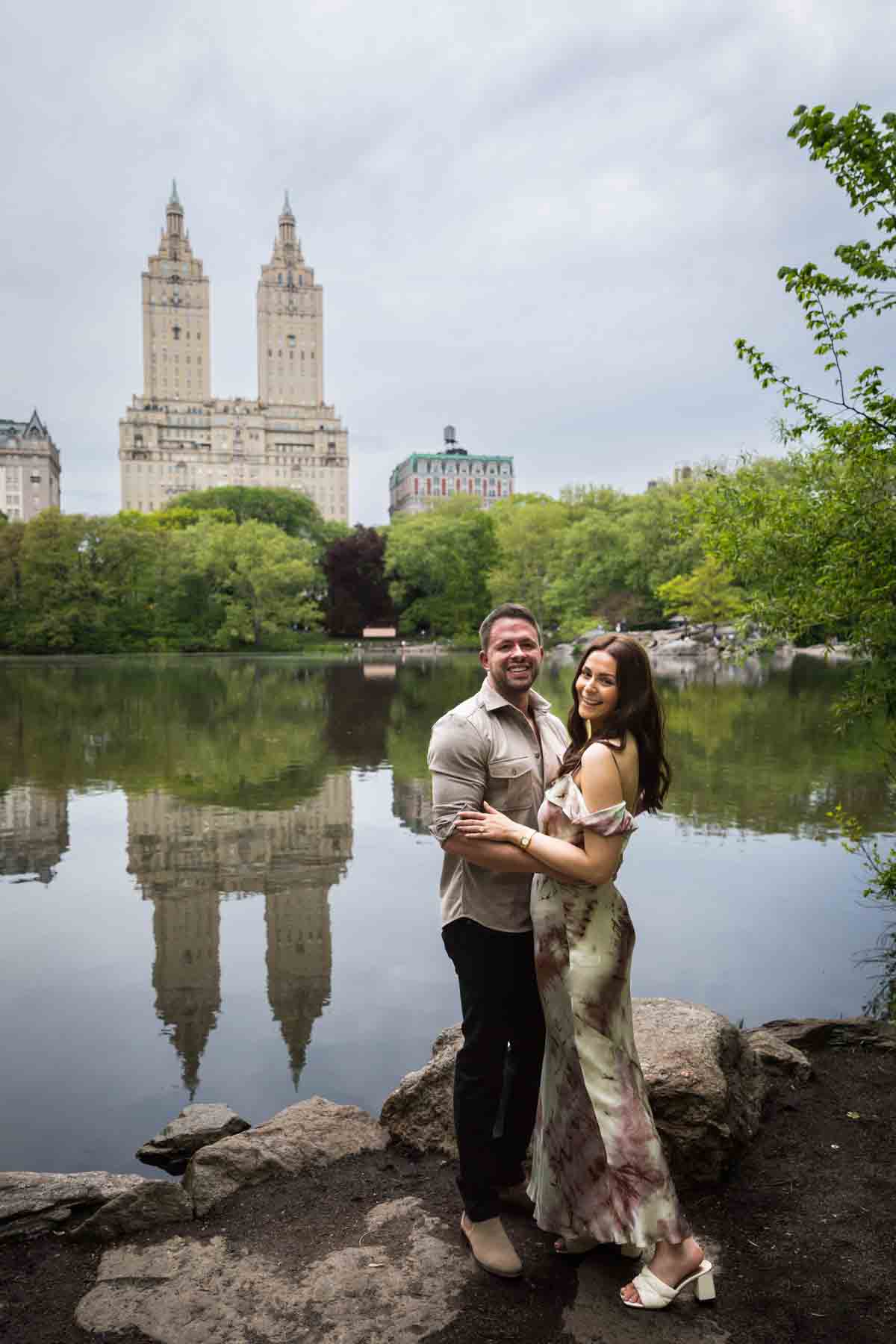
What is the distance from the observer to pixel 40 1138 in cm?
498

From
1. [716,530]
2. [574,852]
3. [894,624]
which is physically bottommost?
[574,852]

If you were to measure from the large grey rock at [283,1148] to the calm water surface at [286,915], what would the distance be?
106 cm

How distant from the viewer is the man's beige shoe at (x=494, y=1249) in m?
3.06

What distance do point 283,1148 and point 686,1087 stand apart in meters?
1.64

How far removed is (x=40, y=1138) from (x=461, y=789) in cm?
343

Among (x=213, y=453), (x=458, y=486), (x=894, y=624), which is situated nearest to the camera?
(x=894, y=624)

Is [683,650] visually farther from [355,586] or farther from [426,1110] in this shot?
[426,1110]

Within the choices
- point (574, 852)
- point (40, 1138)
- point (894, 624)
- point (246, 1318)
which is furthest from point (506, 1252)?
point (894, 624)

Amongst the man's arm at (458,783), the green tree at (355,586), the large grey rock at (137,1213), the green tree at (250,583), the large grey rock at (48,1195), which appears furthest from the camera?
the green tree at (355,586)

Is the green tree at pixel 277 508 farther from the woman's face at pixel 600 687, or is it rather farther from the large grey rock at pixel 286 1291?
the woman's face at pixel 600 687

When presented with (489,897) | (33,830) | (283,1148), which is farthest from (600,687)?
(33,830)

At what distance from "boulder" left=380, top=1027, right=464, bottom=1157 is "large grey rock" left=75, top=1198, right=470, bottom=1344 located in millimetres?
657

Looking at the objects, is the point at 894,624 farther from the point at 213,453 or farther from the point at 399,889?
the point at 213,453

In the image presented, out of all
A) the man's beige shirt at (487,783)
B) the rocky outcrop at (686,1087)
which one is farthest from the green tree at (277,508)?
the man's beige shirt at (487,783)
